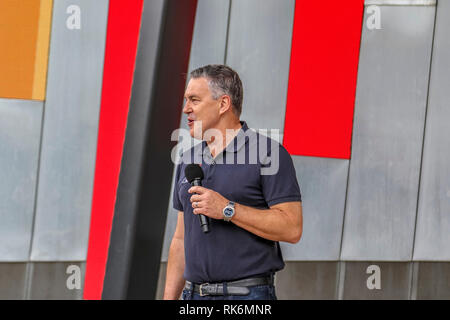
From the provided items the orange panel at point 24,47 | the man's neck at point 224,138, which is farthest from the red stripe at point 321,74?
the man's neck at point 224,138

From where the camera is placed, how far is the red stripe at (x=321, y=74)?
15.0 feet

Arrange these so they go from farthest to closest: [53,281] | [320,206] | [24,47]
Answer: [320,206] < [53,281] < [24,47]

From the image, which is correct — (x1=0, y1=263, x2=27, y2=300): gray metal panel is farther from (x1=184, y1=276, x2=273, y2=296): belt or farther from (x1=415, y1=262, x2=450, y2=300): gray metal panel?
(x1=415, y1=262, x2=450, y2=300): gray metal panel

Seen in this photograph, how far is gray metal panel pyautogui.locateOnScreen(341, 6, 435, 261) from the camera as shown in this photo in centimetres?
478

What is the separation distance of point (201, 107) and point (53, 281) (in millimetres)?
2610

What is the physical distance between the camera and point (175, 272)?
2.27 meters

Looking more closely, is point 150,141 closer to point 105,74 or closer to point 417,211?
point 105,74

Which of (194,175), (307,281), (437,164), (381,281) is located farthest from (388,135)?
(194,175)

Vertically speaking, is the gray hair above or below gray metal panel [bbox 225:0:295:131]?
below

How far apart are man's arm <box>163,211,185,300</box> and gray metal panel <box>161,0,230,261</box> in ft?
6.78

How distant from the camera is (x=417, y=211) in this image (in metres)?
5.02

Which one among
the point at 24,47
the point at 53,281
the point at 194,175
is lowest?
the point at 53,281

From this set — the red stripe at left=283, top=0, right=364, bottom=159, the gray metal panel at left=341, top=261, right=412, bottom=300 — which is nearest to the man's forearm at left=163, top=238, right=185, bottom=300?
the red stripe at left=283, top=0, right=364, bottom=159

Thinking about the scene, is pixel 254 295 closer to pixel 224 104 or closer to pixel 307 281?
pixel 224 104
